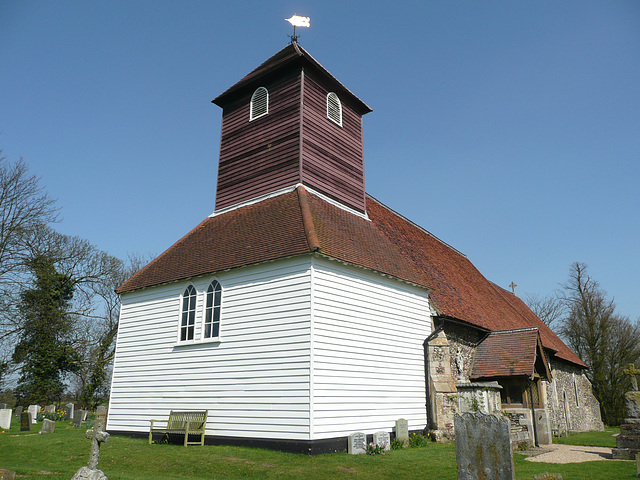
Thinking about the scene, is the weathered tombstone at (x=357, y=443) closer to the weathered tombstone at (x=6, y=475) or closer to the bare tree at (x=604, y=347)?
the weathered tombstone at (x=6, y=475)

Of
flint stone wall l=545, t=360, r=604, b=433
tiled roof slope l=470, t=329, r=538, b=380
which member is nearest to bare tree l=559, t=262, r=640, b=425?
flint stone wall l=545, t=360, r=604, b=433

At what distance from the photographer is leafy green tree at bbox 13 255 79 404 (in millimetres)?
32000

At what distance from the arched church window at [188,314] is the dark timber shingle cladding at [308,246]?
1.86 ft

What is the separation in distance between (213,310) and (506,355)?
11291 mm

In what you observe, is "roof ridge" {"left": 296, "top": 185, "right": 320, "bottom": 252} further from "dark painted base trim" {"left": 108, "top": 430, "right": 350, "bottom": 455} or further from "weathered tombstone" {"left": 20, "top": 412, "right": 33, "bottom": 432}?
"weathered tombstone" {"left": 20, "top": 412, "right": 33, "bottom": 432}

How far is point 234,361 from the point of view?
1398 centimetres

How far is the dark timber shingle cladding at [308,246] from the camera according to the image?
1455 cm

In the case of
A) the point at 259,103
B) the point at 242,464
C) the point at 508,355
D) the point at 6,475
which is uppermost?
the point at 259,103

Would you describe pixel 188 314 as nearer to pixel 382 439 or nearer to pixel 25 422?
pixel 382 439

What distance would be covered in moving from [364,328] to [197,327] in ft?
17.4

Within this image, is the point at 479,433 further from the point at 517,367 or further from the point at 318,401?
the point at 517,367

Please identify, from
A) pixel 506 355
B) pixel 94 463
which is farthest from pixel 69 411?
pixel 506 355

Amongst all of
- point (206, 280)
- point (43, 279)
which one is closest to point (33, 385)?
point (43, 279)

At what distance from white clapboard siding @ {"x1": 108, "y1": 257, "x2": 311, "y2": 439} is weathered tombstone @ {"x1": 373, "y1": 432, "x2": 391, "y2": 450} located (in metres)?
2.67
